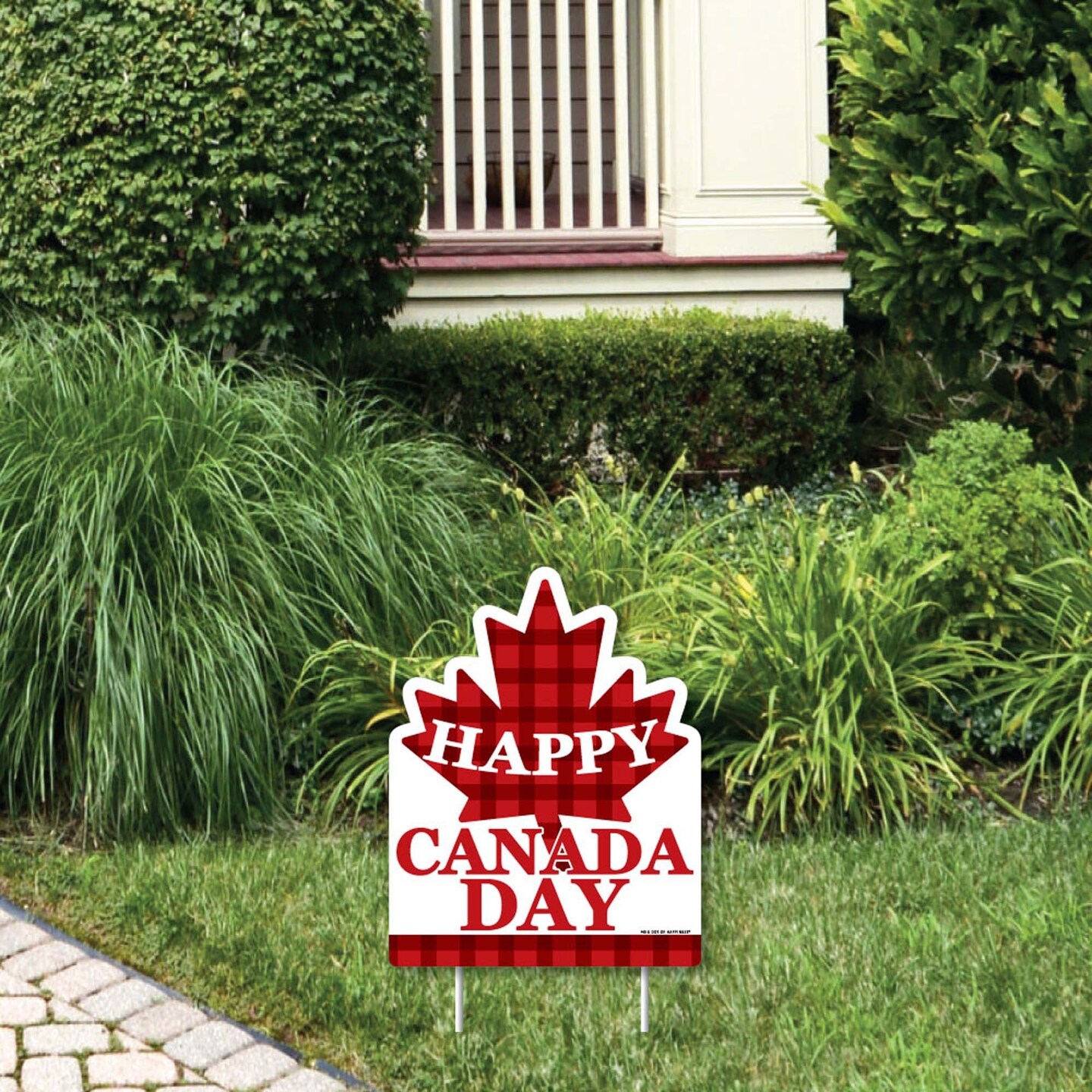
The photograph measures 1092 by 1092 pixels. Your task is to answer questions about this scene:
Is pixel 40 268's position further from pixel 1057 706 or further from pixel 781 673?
pixel 1057 706

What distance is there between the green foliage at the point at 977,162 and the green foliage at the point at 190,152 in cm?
187

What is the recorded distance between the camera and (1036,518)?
18.1 ft

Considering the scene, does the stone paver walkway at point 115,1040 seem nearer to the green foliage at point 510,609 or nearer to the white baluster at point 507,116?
the green foliage at point 510,609

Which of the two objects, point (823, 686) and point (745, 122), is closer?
point (823, 686)

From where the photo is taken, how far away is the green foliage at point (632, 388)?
295 inches

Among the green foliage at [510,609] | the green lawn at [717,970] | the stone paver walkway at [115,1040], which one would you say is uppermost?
the green foliage at [510,609]

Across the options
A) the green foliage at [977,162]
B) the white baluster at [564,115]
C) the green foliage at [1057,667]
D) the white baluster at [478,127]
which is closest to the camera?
the green foliage at [1057,667]

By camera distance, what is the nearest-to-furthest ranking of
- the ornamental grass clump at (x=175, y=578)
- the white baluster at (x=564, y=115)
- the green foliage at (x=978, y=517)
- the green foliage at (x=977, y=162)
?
the ornamental grass clump at (x=175, y=578) < the green foliage at (x=978, y=517) < the green foliage at (x=977, y=162) < the white baluster at (x=564, y=115)

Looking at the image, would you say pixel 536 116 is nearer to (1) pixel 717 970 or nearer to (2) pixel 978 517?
(2) pixel 978 517

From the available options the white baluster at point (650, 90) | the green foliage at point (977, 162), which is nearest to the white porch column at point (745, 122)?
the white baluster at point (650, 90)

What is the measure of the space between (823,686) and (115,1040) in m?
2.23

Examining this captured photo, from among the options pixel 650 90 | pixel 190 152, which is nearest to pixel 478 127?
pixel 650 90

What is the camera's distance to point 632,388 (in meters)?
7.59

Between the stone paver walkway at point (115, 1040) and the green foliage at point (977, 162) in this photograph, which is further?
the green foliage at point (977, 162)
